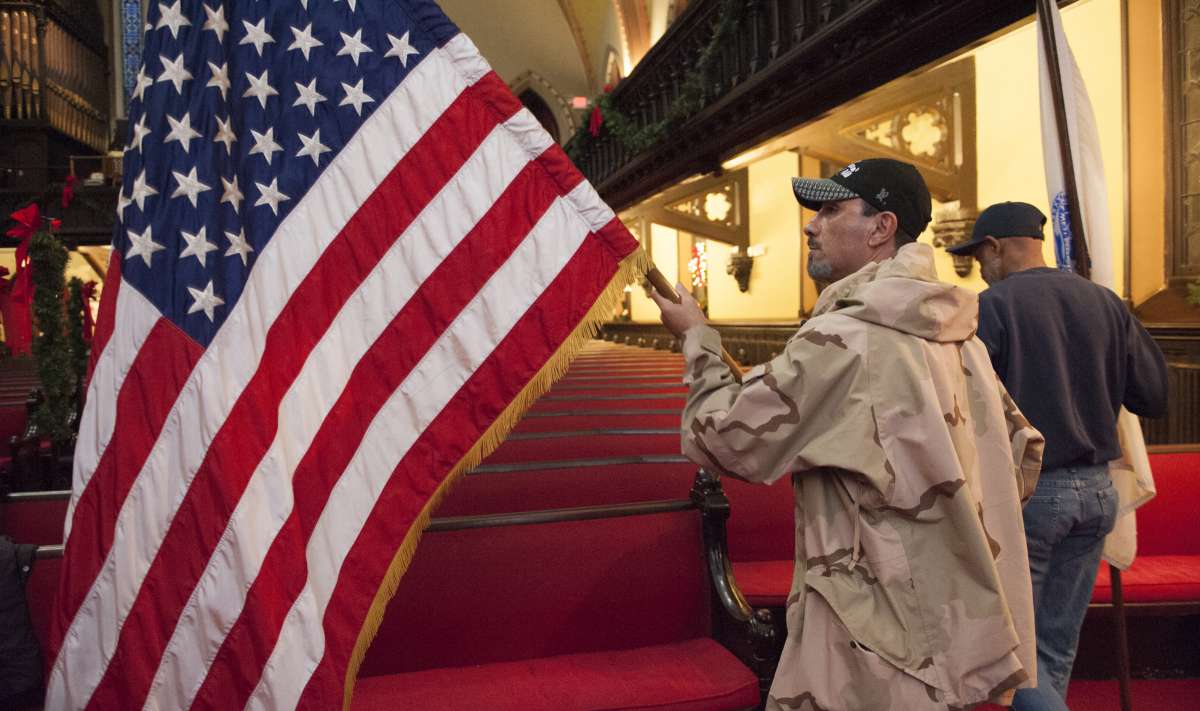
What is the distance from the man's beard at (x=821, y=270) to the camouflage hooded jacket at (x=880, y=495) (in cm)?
18

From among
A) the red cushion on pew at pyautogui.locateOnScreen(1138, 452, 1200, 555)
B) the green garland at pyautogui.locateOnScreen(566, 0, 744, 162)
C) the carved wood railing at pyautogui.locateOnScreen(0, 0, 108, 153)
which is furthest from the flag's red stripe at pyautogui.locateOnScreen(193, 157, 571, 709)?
the carved wood railing at pyautogui.locateOnScreen(0, 0, 108, 153)

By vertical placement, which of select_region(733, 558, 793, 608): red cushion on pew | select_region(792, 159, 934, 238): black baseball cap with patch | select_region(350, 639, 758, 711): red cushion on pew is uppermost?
select_region(792, 159, 934, 238): black baseball cap with patch

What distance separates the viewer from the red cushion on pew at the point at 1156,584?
2838mm

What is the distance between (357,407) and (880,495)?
1.03 m

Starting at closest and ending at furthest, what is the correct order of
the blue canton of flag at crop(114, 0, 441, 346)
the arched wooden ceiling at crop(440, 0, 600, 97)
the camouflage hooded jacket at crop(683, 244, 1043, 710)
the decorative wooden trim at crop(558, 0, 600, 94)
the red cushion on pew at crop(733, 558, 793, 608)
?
the camouflage hooded jacket at crop(683, 244, 1043, 710), the blue canton of flag at crop(114, 0, 441, 346), the red cushion on pew at crop(733, 558, 793, 608), the decorative wooden trim at crop(558, 0, 600, 94), the arched wooden ceiling at crop(440, 0, 600, 97)

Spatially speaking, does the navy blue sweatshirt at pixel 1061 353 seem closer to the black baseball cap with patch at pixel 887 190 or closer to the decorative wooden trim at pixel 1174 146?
the black baseball cap with patch at pixel 887 190

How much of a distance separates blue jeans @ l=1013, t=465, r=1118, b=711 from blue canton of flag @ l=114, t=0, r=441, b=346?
1.90 meters

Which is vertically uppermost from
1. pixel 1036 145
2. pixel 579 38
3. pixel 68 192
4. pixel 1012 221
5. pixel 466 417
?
pixel 579 38

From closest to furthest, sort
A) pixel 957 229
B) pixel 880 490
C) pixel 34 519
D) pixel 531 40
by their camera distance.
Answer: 1. pixel 880 490
2. pixel 34 519
3. pixel 957 229
4. pixel 531 40

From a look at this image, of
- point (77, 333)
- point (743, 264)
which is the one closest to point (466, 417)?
point (77, 333)

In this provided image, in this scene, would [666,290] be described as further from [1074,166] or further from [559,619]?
[1074,166]

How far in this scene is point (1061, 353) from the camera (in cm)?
212

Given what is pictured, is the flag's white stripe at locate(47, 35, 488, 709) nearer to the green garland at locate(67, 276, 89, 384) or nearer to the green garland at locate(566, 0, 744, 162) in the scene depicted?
the green garland at locate(67, 276, 89, 384)

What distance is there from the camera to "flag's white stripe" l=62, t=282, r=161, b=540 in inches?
63.9
